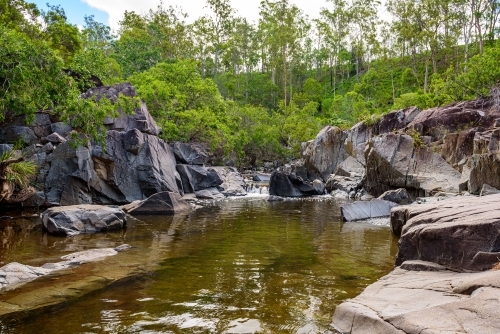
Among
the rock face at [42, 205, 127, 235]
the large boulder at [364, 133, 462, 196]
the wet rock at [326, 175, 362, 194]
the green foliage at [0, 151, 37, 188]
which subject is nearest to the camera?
the rock face at [42, 205, 127, 235]

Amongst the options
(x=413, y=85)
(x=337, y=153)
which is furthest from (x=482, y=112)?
(x=413, y=85)

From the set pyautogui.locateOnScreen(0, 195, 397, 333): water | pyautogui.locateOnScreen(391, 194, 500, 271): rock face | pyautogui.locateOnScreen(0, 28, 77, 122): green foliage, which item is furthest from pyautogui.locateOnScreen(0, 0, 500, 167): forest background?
pyautogui.locateOnScreen(391, 194, 500, 271): rock face

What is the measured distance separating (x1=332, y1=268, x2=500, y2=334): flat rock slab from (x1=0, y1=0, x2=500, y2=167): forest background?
12065mm

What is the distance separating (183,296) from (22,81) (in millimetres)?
10062

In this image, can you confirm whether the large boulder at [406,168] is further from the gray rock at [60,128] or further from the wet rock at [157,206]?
the gray rock at [60,128]

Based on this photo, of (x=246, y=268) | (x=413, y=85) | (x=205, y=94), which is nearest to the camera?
(x=246, y=268)

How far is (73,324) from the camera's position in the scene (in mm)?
5664

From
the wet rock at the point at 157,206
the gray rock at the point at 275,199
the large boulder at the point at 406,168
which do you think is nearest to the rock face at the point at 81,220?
the wet rock at the point at 157,206

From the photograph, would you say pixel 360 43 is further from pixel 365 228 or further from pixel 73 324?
pixel 73 324

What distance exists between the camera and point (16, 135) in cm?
1928

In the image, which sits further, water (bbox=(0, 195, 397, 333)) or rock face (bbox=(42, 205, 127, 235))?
rock face (bbox=(42, 205, 127, 235))

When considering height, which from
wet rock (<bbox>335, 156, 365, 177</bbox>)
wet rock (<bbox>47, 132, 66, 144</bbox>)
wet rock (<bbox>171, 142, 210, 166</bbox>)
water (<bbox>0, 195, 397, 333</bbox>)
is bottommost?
water (<bbox>0, 195, 397, 333</bbox>)

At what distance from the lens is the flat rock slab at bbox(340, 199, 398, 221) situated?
639 inches

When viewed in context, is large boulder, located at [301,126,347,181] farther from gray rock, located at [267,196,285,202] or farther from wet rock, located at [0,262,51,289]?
wet rock, located at [0,262,51,289]
